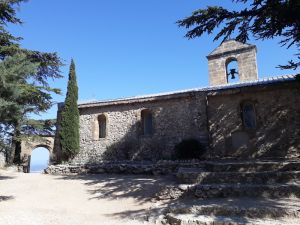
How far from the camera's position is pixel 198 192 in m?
9.51

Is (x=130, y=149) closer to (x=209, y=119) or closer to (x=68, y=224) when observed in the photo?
(x=209, y=119)

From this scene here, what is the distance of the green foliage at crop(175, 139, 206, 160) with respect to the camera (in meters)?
15.8

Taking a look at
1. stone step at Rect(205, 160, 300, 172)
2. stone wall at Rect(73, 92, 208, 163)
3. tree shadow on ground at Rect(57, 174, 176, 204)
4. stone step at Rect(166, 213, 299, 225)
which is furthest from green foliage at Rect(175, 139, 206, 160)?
stone step at Rect(166, 213, 299, 225)

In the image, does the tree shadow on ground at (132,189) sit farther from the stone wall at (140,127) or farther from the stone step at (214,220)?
the stone wall at (140,127)

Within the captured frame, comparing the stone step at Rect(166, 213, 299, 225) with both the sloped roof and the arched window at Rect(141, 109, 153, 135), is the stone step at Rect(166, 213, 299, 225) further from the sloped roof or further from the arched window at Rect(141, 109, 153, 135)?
the arched window at Rect(141, 109, 153, 135)

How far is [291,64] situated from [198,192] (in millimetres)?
5761

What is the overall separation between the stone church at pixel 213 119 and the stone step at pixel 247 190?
6286mm

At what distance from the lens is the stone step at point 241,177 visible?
31.6 feet

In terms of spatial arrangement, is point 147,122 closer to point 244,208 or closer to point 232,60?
point 232,60

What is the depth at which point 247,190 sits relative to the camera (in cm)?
897

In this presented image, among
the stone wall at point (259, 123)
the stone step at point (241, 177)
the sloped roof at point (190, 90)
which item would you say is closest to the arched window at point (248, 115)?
the stone wall at point (259, 123)

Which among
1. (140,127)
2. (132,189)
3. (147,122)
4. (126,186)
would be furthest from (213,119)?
(132,189)

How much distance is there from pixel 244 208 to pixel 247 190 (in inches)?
65.8

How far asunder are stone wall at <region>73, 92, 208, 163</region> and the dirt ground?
12.0 ft
